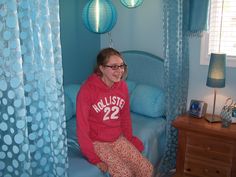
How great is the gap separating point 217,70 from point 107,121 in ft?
3.32

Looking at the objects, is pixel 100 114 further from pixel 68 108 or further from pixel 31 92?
pixel 31 92

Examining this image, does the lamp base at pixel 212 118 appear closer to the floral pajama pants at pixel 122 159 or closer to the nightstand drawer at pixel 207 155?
the nightstand drawer at pixel 207 155

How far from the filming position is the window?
248 centimetres

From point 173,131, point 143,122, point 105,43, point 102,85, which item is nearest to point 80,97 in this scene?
point 102,85

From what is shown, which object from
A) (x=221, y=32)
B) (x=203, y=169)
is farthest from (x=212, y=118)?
(x=221, y=32)

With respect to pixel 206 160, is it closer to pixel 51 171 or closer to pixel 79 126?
pixel 79 126

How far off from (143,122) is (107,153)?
2.59 feet

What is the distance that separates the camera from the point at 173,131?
2.54 m

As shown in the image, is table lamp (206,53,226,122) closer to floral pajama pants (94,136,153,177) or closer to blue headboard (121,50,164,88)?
blue headboard (121,50,164,88)

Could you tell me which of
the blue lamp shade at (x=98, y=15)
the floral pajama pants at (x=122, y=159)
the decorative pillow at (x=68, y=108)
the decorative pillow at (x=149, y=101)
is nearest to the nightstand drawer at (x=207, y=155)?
the decorative pillow at (x=149, y=101)

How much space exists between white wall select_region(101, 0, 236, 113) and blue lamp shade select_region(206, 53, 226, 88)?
0.34 m

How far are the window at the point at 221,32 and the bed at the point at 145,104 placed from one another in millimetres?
484

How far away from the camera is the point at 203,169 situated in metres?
2.36

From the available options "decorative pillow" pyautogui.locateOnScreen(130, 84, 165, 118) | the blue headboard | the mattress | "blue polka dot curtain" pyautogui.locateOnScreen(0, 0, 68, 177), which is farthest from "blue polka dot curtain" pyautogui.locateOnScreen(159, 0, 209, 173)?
"blue polka dot curtain" pyautogui.locateOnScreen(0, 0, 68, 177)
